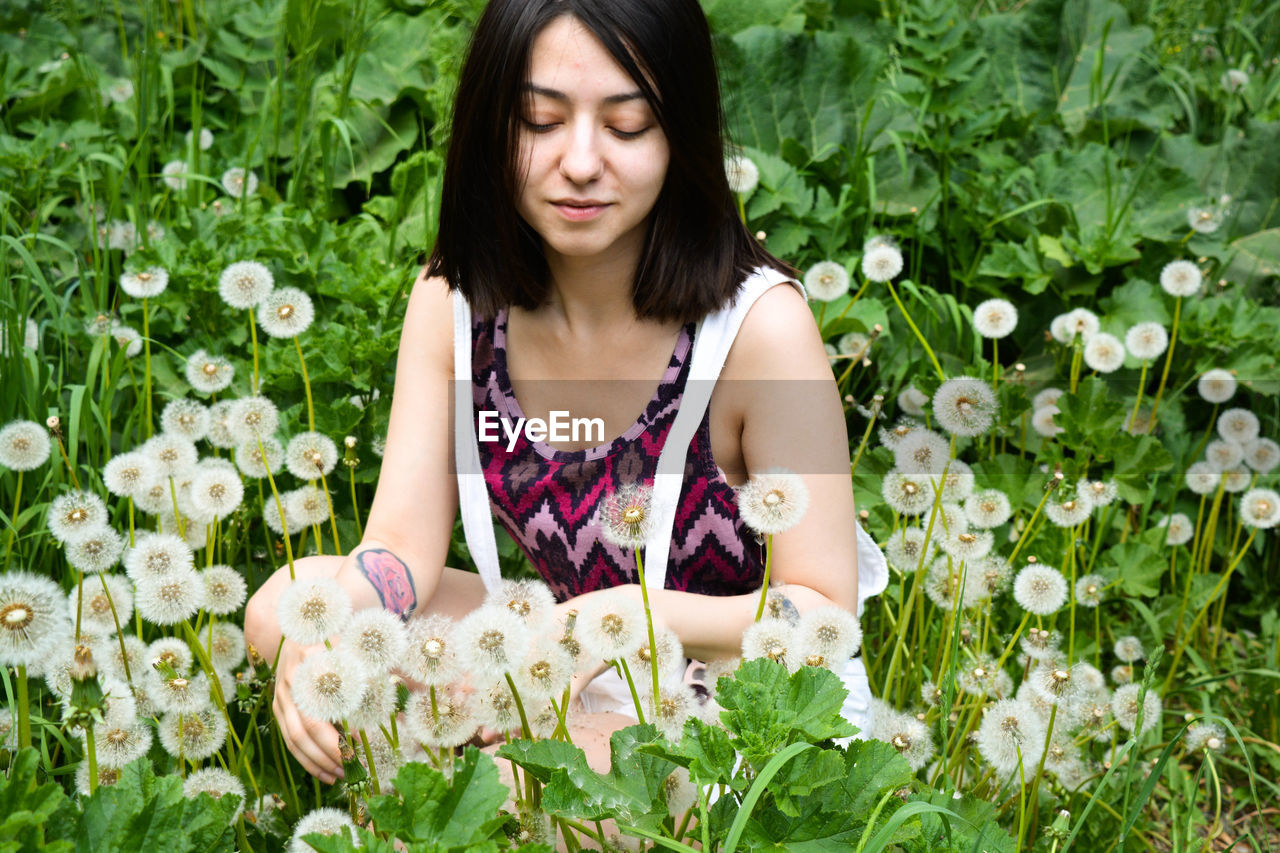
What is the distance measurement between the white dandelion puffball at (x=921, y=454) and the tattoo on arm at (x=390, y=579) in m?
0.84

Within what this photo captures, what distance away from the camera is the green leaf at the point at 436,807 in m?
1.08

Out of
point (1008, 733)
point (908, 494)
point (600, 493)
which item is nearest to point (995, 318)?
point (908, 494)

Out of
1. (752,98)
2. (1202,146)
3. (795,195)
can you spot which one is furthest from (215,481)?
(1202,146)

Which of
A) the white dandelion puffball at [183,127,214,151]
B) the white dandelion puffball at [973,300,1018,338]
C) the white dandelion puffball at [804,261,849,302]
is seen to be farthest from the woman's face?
the white dandelion puffball at [183,127,214,151]

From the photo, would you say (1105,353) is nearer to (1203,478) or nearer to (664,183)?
(1203,478)

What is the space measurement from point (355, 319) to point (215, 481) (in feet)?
2.36

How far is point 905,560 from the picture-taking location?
1.95 metres

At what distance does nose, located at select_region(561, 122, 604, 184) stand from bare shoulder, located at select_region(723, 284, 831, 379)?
0.38 meters

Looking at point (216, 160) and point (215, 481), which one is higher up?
point (216, 160)

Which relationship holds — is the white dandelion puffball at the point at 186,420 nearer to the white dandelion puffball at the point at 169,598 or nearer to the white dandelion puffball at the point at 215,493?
the white dandelion puffball at the point at 215,493

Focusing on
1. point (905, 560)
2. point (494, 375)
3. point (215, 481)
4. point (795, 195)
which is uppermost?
point (795, 195)

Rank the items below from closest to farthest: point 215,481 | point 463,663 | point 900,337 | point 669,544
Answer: point 463,663, point 215,481, point 669,544, point 900,337

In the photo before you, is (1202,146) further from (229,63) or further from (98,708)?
(98,708)

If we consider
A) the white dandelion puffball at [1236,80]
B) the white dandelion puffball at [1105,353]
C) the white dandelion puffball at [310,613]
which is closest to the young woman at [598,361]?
the white dandelion puffball at [310,613]
